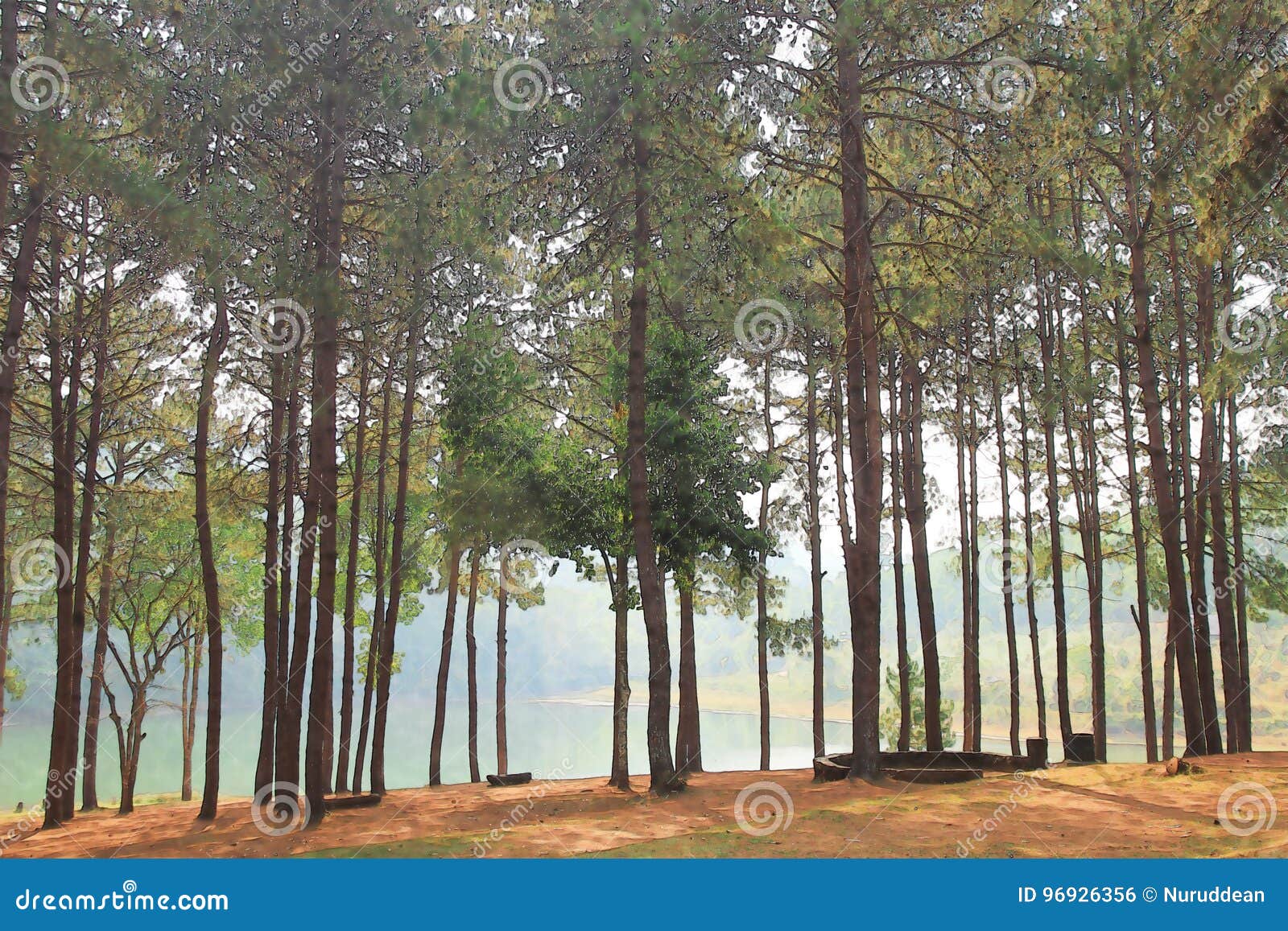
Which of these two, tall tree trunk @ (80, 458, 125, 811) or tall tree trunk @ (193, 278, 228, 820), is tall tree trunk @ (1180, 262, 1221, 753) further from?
tall tree trunk @ (80, 458, 125, 811)

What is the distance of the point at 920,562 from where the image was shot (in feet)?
52.0

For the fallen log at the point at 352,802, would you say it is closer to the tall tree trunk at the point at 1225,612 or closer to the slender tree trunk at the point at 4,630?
the slender tree trunk at the point at 4,630

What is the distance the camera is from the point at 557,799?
1434 centimetres

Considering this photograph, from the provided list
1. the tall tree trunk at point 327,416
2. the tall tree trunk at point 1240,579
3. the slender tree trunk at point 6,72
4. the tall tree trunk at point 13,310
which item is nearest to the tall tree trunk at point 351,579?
the tall tree trunk at point 327,416

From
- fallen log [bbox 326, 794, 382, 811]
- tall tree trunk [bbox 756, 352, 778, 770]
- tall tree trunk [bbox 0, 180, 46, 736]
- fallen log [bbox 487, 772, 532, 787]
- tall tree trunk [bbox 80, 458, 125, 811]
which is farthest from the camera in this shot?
tall tree trunk [bbox 756, 352, 778, 770]

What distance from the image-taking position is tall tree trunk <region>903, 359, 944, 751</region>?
15164 millimetres

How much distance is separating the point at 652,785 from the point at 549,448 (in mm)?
6322

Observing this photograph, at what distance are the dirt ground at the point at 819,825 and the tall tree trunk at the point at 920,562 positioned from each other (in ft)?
7.00

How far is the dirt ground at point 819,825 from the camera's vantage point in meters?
7.85

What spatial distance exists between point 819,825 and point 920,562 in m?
7.71

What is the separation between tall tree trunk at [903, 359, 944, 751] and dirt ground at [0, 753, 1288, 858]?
2.13 meters

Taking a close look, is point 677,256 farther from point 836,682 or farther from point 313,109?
point 836,682

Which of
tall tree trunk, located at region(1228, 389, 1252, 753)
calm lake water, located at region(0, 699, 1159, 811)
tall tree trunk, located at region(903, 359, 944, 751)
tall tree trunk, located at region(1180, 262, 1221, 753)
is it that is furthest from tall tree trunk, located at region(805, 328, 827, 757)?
calm lake water, located at region(0, 699, 1159, 811)

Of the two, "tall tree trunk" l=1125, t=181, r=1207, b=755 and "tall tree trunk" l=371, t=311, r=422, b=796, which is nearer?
"tall tree trunk" l=1125, t=181, r=1207, b=755
